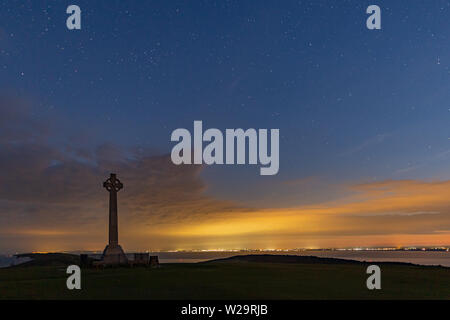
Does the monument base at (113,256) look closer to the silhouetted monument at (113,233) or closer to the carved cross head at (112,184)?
the silhouetted monument at (113,233)

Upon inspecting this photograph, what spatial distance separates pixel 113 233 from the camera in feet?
99.4

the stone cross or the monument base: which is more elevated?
the stone cross

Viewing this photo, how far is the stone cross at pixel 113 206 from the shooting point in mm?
30281

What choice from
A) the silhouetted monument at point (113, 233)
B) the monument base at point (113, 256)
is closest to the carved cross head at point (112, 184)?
the silhouetted monument at point (113, 233)

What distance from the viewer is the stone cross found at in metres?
30.3

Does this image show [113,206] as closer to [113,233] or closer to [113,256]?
[113,233]

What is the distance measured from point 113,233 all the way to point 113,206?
74.1 inches

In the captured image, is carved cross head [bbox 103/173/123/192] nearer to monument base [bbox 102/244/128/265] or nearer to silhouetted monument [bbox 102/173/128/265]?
silhouetted monument [bbox 102/173/128/265]

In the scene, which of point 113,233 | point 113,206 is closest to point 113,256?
point 113,233

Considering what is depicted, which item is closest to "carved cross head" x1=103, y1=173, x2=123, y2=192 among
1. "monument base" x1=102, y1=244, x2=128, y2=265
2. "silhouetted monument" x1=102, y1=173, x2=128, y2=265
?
"silhouetted monument" x1=102, y1=173, x2=128, y2=265
